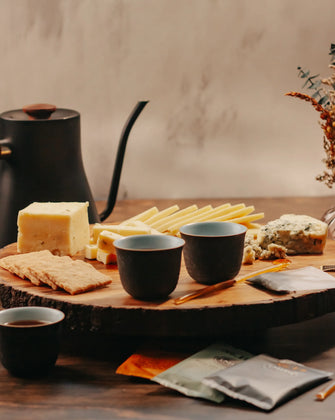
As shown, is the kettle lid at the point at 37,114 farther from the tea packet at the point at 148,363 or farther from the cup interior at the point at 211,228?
the tea packet at the point at 148,363

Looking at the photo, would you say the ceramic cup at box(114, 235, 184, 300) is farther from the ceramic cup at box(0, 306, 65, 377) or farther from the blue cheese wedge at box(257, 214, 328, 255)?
the blue cheese wedge at box(257, 214, 328, 255)

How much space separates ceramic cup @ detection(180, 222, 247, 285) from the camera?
48.3 inches

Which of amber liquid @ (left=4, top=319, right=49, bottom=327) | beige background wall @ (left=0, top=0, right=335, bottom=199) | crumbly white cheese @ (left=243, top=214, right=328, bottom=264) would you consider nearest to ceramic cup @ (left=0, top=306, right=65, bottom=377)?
amber liquid @ (left=4, top=319, right=49, bottom=327)

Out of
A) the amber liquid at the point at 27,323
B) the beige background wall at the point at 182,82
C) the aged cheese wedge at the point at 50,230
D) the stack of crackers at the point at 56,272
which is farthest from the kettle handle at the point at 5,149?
the beige background wall at the point at 182,82

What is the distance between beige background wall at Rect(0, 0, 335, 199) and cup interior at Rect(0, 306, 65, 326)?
132 cm

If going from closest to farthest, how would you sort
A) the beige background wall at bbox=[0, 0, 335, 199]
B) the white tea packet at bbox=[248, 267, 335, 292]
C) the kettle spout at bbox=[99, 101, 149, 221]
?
the white tea packet at bbox=[248, 267, 335, 292], the kettle spout at bbox=[99, 101, 149, 221], the beige background wall at bbox=[0, 0, 335, 199]

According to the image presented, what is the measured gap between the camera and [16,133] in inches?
65.3

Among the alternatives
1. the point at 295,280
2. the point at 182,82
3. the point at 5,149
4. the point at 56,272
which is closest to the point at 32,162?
Answer: the point at 5,149

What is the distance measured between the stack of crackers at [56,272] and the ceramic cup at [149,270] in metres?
0.08

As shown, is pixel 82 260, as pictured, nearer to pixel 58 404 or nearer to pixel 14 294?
pixel 14 294

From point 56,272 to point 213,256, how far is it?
0.26 m

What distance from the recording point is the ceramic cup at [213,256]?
1226 millimetres

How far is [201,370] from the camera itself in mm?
1051

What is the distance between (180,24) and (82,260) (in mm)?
1124
